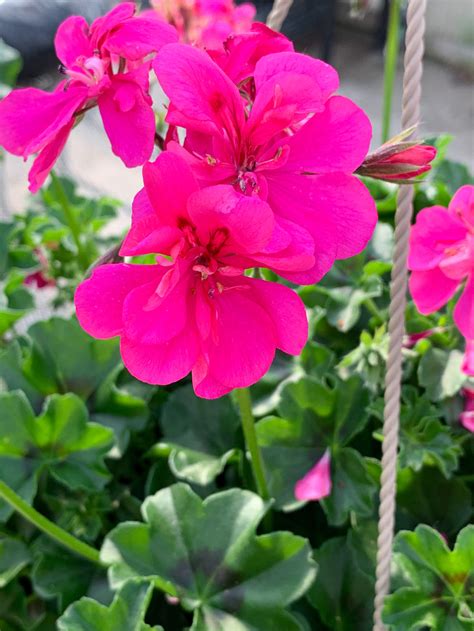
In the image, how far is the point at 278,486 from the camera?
0.78 meters

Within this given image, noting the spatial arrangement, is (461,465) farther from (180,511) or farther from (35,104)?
(35,104)

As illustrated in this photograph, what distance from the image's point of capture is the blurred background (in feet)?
8.79

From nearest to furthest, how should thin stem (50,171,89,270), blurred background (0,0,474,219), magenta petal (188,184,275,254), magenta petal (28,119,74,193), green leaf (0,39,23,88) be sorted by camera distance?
magenta petal (188,184,275,254) < magenta petal (28,119,74,193) < thin stem (50,171,89,270) < green leaf (0,39,23,88) < blurred background (0,0,474,219)

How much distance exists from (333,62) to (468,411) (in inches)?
121

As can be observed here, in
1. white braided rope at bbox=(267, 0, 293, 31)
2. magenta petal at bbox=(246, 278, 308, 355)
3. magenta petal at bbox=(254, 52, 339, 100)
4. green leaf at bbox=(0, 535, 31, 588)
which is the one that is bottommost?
green leaf at bbox=(0, 535, 31, 588)

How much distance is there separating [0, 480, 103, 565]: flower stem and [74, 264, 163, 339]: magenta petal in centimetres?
26

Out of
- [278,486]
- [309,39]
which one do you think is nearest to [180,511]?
[278,486]

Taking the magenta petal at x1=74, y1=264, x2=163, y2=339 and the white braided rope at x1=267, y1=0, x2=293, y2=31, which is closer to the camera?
the magenta petal at x1=74, y1=264, x2=163, y2=339

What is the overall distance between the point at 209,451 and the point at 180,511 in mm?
151

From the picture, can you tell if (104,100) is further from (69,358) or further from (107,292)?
(69,358)

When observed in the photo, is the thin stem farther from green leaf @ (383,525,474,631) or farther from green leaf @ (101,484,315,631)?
green leaf @ (383,525,474,631)

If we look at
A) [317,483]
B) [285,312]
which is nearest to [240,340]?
[285,312]

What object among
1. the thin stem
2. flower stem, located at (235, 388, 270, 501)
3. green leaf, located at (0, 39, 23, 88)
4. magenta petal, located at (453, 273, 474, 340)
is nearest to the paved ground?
green leaf, located at (0, 39, 23, 88)

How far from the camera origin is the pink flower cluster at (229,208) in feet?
1.30
